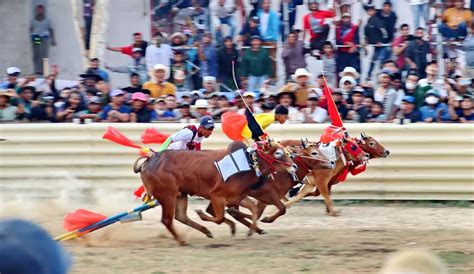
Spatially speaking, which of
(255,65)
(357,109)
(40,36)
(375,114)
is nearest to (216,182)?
(357,109)

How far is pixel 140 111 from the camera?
1331 centimetres

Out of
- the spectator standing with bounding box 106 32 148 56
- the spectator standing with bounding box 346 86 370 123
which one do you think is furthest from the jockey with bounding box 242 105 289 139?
the spectator standing with bounding box 106 32 148 56

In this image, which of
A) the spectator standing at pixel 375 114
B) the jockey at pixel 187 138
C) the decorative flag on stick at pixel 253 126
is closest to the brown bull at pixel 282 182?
the decorative flag on stick at pixel 253 126

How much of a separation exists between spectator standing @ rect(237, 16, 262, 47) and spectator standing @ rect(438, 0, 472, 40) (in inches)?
113

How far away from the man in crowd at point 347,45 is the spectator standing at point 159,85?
2.65 meters

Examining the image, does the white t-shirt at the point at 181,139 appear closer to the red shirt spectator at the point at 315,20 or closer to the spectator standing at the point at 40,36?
the red shirt spectator at the point at 315,20

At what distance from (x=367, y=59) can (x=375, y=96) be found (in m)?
1.54

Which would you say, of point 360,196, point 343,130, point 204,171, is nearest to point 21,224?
point 204,171

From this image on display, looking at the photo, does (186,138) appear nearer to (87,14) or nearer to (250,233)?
(250,233)

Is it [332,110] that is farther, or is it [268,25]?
[268,25]

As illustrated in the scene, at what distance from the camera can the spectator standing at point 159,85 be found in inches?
552

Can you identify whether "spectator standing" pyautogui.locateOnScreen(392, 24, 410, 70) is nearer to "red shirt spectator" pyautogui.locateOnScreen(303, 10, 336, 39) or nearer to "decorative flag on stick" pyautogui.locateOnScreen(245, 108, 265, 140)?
"red shirt spectator" pyautogui.locateOnScreen(303, 10, 336, 39)

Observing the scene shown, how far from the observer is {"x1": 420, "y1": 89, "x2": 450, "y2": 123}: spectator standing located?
12.7 m

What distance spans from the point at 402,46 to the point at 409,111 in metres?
1.80
